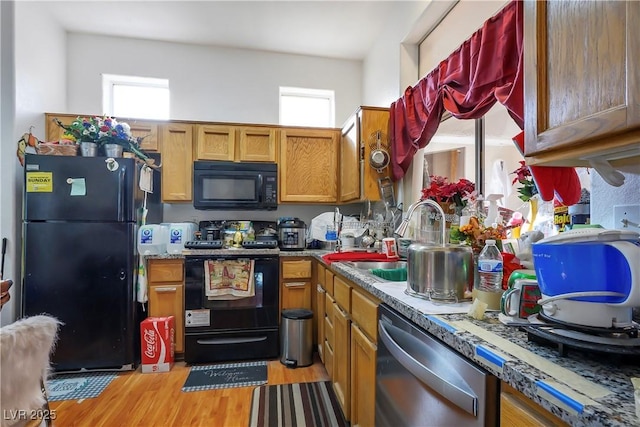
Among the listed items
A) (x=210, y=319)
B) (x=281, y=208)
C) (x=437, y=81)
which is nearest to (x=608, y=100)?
(x=437, y=81)

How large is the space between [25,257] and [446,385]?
2829mm

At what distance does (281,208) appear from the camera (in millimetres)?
3342

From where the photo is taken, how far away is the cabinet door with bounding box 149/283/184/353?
2.51 m

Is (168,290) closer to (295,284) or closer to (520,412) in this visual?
(295,284)

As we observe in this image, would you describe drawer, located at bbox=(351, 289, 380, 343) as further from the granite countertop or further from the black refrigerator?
the black refrigerator

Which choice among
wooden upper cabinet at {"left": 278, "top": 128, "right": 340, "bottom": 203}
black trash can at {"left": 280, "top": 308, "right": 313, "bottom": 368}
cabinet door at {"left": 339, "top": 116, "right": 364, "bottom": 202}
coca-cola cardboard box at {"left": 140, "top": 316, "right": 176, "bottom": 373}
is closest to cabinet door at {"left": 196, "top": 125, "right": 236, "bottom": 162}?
wooden upper cabinet at {"left": 278, "top": 128, "right": 340, "bottom": 203}

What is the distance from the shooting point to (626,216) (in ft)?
3.03

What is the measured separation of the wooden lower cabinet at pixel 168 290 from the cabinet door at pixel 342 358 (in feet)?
4.47

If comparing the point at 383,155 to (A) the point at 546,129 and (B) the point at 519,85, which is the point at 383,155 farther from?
(A) the point at 546,129

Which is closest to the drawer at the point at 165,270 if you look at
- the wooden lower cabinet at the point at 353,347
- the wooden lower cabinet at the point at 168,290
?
the wooden lower cabinet at the point at 168,290

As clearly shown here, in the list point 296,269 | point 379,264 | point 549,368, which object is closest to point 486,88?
point 379,264

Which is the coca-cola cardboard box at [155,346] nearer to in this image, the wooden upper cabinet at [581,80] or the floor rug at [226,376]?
the floor rug at [226,376]

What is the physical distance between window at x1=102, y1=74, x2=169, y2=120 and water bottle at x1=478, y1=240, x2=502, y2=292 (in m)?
3.24

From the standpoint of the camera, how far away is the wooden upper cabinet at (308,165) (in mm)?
3094
